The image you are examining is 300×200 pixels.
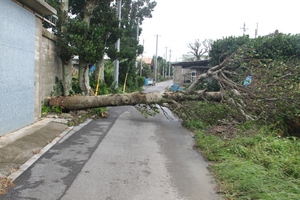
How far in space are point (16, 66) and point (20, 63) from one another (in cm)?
26

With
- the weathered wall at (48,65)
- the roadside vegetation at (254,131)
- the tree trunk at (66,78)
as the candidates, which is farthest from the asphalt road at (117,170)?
the tree trunk at (66,78)

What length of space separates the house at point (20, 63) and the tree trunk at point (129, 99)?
3.51 feet

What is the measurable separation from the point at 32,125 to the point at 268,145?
631 cm

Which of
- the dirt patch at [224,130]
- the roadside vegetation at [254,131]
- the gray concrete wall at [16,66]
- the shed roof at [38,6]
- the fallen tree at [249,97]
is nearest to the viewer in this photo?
the roadside vegetation at [254,131]

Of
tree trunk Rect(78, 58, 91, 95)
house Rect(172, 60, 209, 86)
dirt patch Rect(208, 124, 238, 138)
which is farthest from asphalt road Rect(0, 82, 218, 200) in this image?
house Rect(172, 60, 209, 86)

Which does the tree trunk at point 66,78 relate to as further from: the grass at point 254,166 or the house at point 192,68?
the house at point 192,68

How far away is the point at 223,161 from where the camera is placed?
230 inches

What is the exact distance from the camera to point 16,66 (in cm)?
711

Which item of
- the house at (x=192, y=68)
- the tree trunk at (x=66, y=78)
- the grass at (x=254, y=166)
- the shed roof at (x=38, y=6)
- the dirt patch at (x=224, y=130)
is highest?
the shed roof at (x=38, y=6)

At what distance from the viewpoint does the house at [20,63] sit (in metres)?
6.53

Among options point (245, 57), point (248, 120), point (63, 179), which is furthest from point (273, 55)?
point (63, 179)

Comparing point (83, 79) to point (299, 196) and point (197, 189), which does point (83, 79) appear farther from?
point (299, 196)

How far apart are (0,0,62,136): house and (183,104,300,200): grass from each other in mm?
4892

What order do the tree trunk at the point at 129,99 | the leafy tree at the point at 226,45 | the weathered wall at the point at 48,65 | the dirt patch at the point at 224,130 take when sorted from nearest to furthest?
the dirt patch at the point at 224,130, the weathered wall at the point at 48,65, the tree trunk at the point at 129,99, the leafy tree at the point at 226,45
